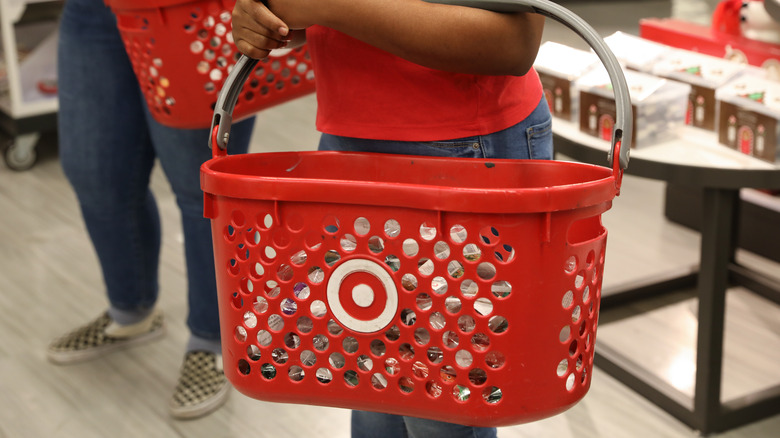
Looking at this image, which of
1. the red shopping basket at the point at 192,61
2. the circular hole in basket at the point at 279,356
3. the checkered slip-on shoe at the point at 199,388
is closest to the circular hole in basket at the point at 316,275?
the circular hole in basket at the point at 279,356

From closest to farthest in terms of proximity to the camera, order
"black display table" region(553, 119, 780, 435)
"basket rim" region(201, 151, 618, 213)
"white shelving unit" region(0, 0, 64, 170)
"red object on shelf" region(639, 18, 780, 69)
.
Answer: "basket rim" region(201, 151, 618, 213), "black display table" region(553, 119, 780, 435), "red object on shelf" region(639, 18, 780, 69), "white shelving unit" region(0, 0, 64, 170)

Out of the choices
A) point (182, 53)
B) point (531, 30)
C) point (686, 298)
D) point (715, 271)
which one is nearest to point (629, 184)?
point (686, 298)

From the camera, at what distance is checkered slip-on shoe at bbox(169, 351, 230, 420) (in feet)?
7.17

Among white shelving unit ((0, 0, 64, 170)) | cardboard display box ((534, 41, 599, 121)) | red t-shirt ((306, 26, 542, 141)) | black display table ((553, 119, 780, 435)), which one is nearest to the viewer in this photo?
red t-shirt ((306, 26, 542, 141))

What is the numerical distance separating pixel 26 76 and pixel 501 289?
12.6 ft

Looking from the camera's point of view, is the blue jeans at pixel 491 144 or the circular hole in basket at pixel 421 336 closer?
the circular hole in basket at pixel 421 336

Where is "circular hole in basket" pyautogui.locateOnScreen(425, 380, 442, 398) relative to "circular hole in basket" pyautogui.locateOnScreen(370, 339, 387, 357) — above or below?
below

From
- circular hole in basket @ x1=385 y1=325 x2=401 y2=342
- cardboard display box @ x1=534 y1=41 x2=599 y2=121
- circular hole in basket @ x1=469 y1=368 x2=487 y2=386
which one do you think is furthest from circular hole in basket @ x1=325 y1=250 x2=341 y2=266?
cardboard display box @ x1=534 y1=41 x2=599 y2=121

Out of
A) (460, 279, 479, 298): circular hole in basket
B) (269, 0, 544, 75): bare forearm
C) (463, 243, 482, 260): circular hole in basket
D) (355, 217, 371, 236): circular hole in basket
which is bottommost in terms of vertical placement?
(460, 279, 479, 298): circular hole in basket

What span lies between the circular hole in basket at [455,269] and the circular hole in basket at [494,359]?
10 centimetres

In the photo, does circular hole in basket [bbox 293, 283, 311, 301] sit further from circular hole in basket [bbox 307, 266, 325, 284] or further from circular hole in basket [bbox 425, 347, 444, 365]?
circular hole in basket [bbox 425, 347, 444, 365]

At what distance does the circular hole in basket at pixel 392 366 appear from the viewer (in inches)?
38.8

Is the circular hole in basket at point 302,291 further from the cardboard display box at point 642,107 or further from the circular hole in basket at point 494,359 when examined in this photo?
the cardboard display box at point 642,107

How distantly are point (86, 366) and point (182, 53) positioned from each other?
126cm
